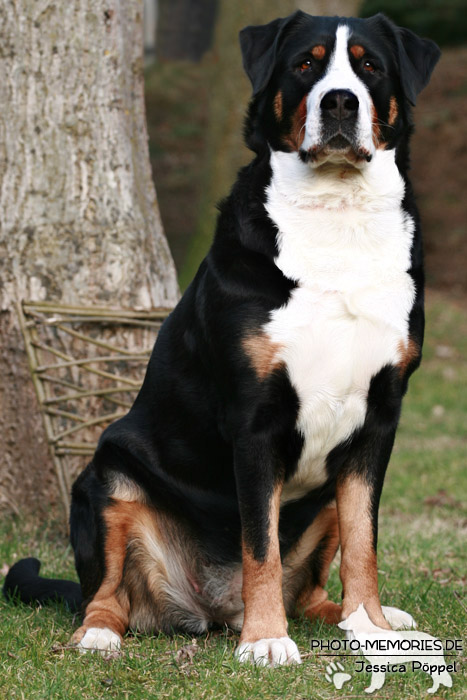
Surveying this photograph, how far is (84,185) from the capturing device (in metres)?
4.69

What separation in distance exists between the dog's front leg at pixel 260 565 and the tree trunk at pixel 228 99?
7.63m

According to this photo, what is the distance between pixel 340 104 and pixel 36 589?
214 centimetres

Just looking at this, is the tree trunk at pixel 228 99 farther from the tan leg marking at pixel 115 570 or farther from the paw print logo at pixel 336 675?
the paw print logo at pixel 336 675

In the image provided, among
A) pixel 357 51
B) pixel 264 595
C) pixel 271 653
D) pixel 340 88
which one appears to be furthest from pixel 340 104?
pixel 271 653

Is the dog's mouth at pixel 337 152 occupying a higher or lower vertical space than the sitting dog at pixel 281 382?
higher

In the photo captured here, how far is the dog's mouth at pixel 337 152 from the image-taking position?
10.2ft

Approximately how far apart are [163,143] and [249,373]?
1794cm

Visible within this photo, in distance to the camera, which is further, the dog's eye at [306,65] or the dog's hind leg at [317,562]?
the dog's hind leg at [317,562]

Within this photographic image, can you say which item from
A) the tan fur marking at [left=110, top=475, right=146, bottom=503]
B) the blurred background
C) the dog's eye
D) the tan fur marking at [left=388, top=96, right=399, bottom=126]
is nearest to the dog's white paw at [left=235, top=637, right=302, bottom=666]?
the tan fur marking at [left=110, top=475, right=146, bottom=503]

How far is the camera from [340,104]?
3.05 m

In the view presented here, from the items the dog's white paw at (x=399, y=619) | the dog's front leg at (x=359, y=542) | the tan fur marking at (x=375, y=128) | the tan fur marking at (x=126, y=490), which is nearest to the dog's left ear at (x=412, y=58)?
the tan fur marking at (x=375, y=128)

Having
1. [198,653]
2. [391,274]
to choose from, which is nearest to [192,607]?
[198,653]

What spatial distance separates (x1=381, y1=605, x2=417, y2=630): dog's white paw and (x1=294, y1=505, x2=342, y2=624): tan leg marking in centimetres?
18

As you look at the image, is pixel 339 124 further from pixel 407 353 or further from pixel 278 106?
pixel 407 353
